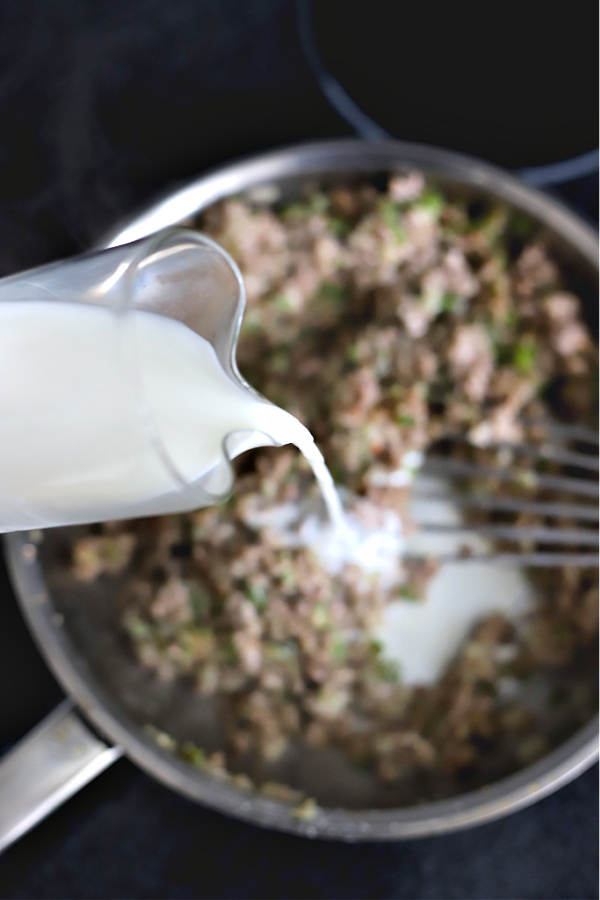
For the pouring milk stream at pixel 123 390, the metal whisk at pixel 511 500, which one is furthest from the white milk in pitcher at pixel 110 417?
the metal whisk at pixel 511 500

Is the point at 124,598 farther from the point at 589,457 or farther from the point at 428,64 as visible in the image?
the point at 428,64


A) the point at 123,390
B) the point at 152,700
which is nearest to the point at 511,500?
the point at 152,700

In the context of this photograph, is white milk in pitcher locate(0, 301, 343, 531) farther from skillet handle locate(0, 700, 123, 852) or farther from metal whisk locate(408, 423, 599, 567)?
metal whisk locate(408, 423, 599, 567)

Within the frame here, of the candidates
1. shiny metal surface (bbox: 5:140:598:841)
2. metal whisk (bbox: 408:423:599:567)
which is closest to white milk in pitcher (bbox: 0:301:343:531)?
shiny metal surface (bbox: 5:140:598:841)

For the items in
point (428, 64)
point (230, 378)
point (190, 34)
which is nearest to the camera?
point (230, 378)

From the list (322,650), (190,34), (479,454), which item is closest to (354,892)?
(322,650)

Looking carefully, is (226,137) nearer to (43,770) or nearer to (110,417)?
(110,417)

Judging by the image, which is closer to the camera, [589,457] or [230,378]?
[230,378]
